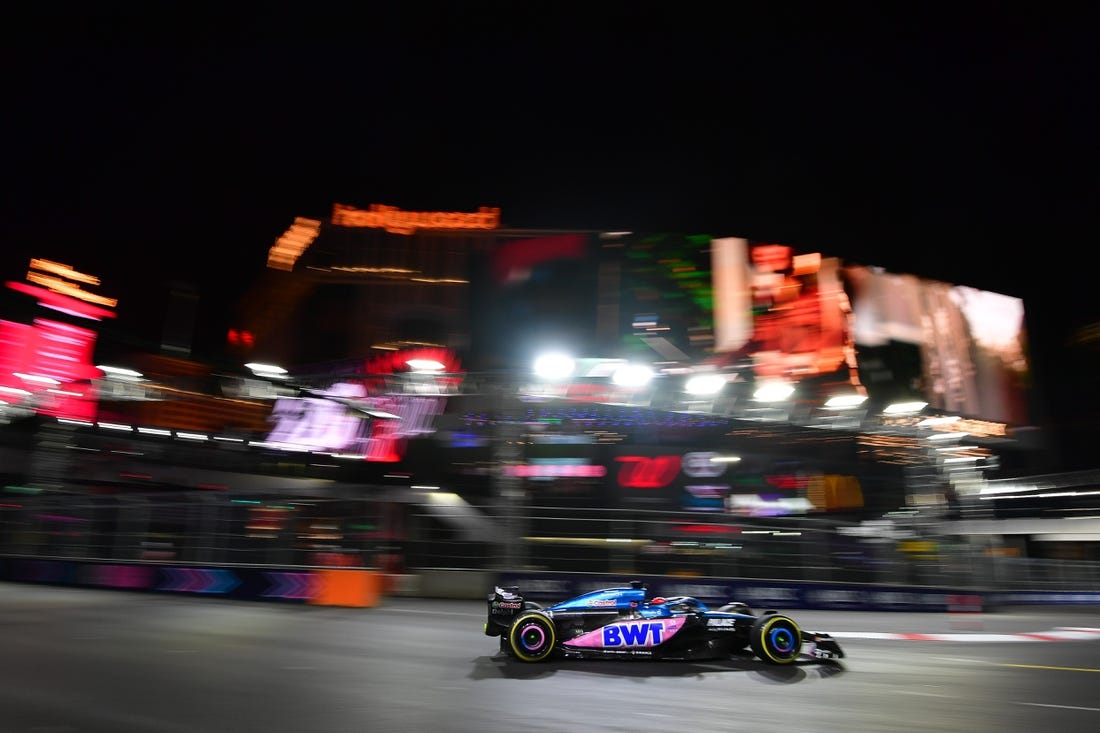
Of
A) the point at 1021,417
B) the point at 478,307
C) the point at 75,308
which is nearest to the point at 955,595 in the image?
the point at 478,307

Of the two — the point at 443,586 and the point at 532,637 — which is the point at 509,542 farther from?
the point at 532,637

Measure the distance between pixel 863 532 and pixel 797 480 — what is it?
1756 cm

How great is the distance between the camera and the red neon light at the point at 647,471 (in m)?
29.2

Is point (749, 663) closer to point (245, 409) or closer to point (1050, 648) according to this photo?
point (1050, 648)

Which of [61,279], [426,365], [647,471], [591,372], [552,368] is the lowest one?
[647,471]

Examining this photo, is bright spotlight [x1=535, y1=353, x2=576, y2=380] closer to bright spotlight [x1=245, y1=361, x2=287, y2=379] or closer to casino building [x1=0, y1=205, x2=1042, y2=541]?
casino building [x1=0, y1=205, x2=1042, y2=541]

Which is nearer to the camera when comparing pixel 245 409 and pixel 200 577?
pixel 200 577

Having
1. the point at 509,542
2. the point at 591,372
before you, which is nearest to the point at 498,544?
the point at 509,542

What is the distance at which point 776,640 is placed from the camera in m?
7.39

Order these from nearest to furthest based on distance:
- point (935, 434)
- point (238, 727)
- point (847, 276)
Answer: point (238, 727), point (935, 434), point (847, 276)

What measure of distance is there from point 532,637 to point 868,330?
25.9 meters

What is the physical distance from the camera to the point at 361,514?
13570 millimetres

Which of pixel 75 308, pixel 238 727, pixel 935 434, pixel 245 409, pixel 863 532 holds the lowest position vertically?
pixel 238 727

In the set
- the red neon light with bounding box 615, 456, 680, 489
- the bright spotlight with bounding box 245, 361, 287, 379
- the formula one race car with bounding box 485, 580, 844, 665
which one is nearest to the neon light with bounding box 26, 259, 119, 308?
the bright spotlight with bounding box 245, 361, 287, 379
